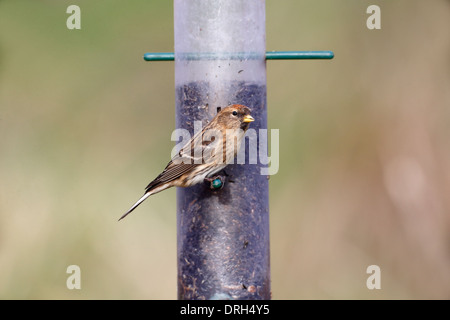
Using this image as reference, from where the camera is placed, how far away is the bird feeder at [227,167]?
799 cm

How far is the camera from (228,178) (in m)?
8.05

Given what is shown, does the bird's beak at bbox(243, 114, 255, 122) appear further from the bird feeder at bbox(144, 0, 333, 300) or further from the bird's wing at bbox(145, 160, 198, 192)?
the bird's wing at bbox(145, 160, 198, 192)


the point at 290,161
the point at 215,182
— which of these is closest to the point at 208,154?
the point at 215,182

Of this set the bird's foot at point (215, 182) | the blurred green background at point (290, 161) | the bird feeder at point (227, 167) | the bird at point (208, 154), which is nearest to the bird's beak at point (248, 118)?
the bird at point (208, 154)

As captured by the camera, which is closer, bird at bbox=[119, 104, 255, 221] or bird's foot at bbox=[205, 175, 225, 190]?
bird at bbox=[119, 104, 255, 221]

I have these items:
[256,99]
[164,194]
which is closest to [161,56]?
[256,99]

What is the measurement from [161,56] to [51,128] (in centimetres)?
327

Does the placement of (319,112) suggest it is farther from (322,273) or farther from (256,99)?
(256,99)

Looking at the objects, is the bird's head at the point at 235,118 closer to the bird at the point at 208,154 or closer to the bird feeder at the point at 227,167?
the bird at the point at 208,154

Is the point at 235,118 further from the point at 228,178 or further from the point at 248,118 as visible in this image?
the point at 228,178

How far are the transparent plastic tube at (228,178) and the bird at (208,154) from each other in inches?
9.4

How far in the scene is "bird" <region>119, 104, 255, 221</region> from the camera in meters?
7.76

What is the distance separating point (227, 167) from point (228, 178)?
8 centimetres

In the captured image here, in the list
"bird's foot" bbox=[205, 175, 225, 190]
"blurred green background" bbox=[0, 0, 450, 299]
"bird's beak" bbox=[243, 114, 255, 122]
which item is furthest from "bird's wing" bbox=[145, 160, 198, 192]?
"blurred green background" bbox=[0, 0, 450, 299]
